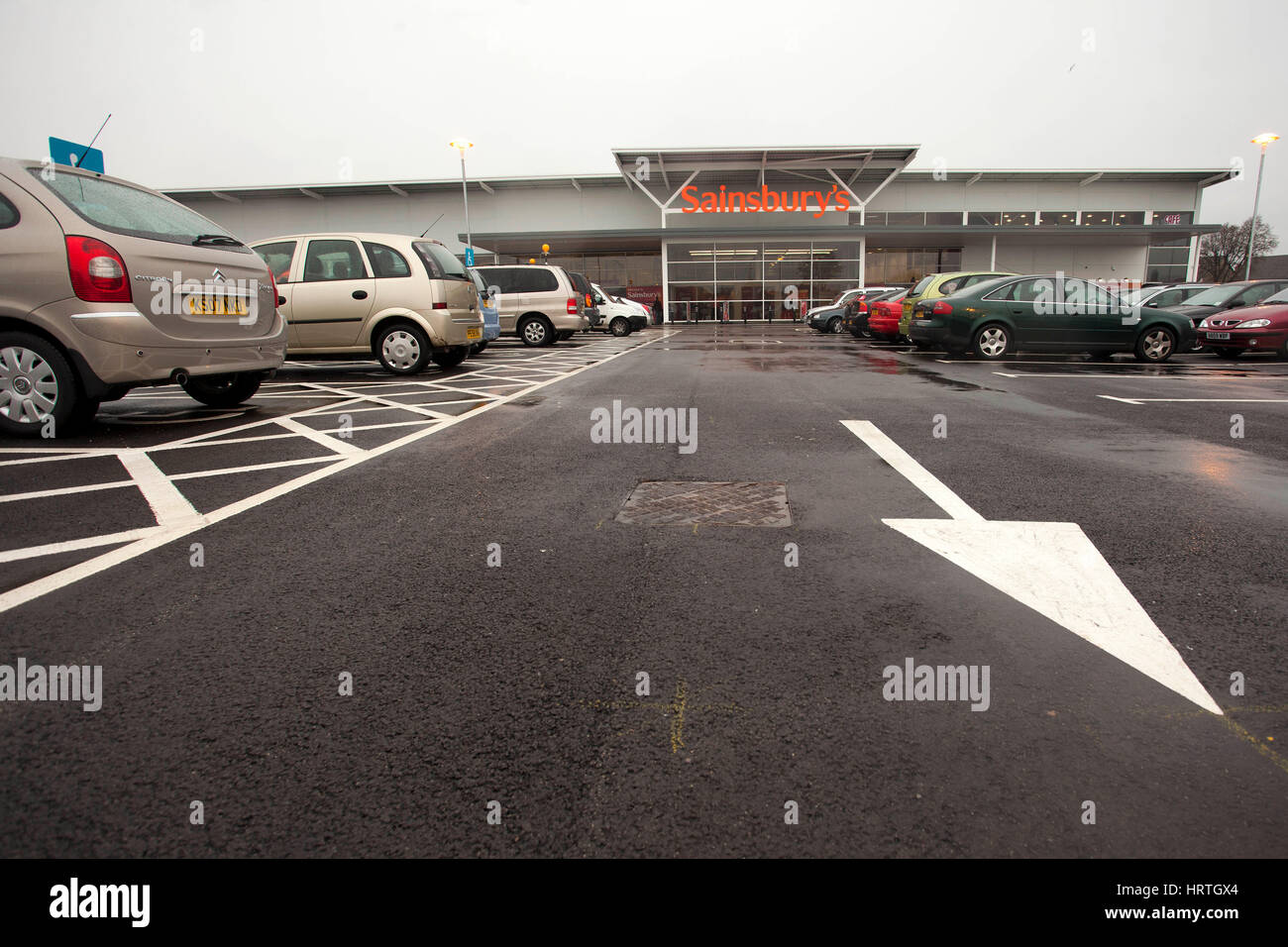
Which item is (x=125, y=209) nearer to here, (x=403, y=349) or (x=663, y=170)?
(x=403, y=349)

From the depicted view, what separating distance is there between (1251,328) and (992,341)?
210 inches

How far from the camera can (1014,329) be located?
13.5 meters

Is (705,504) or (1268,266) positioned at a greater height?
(1268,266)

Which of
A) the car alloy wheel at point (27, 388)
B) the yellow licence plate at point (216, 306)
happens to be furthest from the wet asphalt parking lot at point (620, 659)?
the yellow licence plate at point (216, 306)

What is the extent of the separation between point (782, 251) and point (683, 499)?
3558cm

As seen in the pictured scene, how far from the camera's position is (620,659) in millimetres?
2203

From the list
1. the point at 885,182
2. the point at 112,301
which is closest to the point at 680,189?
the point at 885,182

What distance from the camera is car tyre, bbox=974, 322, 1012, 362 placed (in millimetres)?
13656

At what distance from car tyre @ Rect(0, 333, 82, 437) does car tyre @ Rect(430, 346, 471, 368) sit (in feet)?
18.0

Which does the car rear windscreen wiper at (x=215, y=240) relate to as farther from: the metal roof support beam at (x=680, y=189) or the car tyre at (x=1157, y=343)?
the metal roof support beam at (x=680, y=189)

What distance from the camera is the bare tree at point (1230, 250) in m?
60.2

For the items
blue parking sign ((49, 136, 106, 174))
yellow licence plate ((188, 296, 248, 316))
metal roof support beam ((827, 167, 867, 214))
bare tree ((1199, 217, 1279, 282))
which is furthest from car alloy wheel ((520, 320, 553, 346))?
bare tree ((1199, 217, 1279, 282))

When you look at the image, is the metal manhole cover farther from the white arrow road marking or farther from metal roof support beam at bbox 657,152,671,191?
metal roof support beam at bbox 657,152,671,191

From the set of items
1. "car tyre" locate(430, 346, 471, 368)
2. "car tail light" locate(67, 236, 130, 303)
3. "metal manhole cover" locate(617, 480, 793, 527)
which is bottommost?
"metal manhole cover" locate(617, 480, 793, 527)
